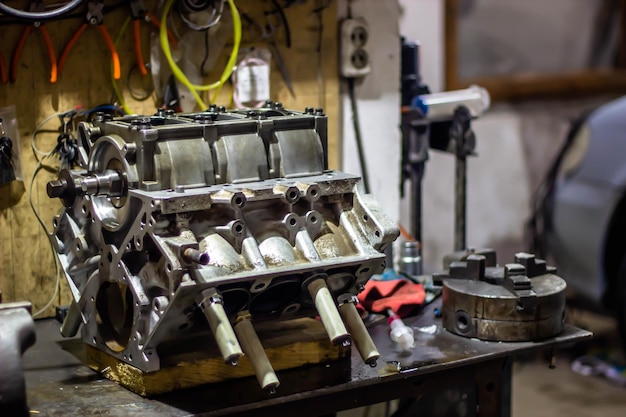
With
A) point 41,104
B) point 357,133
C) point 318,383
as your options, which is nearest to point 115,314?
point 318,383

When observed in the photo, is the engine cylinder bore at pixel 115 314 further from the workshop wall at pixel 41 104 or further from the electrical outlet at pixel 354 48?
the electrical outlet at pixel 354 48

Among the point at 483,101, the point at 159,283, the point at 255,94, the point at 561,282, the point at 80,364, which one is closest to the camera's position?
the point at 159,283

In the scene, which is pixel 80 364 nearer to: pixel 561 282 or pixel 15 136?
pixel 15 136

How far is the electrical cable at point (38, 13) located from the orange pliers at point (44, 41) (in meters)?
0.06

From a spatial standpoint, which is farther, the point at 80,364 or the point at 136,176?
the point at 80,364

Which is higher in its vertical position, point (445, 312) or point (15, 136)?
point (15, 136)

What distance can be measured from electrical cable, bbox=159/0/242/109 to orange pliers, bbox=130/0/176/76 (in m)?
0.03

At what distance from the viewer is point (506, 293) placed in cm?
212

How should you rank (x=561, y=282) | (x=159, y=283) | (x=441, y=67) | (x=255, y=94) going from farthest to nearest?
(x=441, y=67) → (x=255, y=94) → (x=561, y=282) → (x=159, y=283)

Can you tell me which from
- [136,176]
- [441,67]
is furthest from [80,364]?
[441,67]

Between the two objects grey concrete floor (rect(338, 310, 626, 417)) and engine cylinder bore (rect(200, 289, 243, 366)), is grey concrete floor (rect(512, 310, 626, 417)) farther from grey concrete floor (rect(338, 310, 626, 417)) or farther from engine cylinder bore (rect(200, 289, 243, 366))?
engine cylinder bore (rect(200, 289, 243, 366))

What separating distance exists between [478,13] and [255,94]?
2.32 m

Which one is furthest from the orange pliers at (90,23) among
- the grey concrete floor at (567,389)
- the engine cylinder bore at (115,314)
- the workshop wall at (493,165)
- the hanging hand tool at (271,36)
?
the grey concrete floor at (567,389)

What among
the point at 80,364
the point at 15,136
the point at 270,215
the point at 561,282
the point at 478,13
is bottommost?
the point at 80,364
